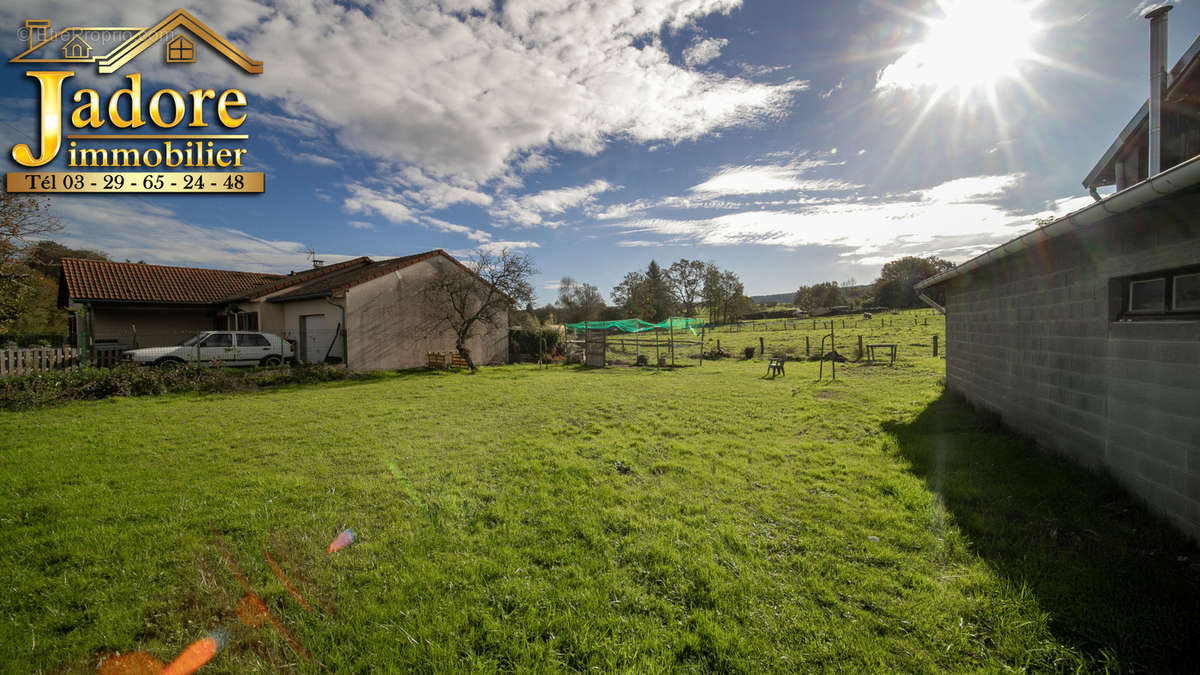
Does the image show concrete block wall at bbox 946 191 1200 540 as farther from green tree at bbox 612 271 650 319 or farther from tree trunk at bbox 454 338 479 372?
green tree at bbox 612 271 650 319

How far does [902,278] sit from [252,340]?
75767 millimetres

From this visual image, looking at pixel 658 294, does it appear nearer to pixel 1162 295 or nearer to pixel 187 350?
pixel 187 350

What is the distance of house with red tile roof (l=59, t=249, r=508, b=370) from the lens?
1603 centimetres

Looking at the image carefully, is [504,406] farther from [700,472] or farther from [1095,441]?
[1095,441]

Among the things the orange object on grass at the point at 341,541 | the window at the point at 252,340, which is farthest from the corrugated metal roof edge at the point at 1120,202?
the window at the point at 252,340

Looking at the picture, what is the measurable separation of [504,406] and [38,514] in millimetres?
6283

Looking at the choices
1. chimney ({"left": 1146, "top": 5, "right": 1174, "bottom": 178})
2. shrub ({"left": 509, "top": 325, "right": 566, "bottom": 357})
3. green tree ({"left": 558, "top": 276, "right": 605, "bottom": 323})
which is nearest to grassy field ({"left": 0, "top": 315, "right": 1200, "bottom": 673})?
chimney ({"left": 1146, "top": 5, "right": 1174, "bottom": 178})

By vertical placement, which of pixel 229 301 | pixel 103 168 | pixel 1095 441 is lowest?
pixel 1095 441

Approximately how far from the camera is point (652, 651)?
2277 mm

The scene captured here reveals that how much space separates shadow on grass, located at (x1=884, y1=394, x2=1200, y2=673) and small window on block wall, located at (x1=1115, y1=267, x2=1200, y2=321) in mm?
1596

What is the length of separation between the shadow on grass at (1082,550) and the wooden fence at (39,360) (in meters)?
18.6

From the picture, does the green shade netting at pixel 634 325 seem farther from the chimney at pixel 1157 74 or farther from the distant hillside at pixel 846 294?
the distant hillside at pixel 846 294

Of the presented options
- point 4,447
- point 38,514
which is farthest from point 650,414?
point 4,447

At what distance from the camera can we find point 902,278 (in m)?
63.1
